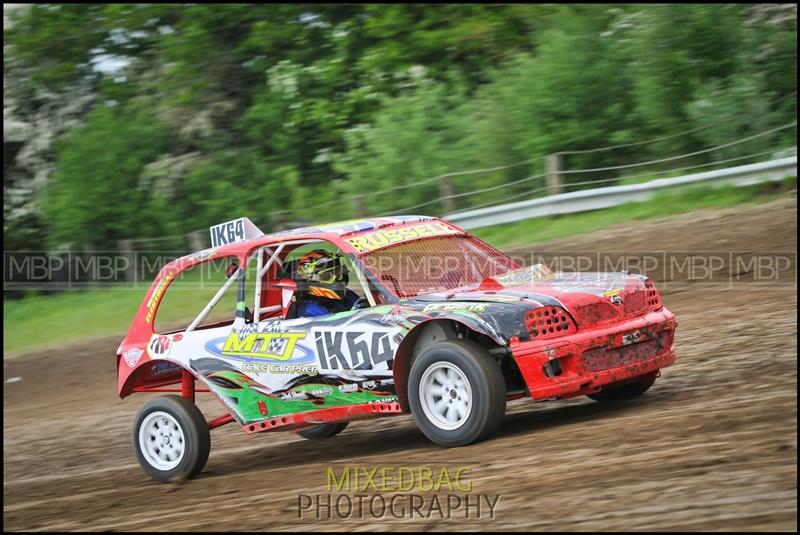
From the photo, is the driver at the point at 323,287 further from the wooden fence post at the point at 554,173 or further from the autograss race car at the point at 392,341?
the wooden fence post at the point at 554,173

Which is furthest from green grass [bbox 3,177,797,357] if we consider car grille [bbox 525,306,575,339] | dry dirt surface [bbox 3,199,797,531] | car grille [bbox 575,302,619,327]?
car grille [bbox 525,306,575,339]

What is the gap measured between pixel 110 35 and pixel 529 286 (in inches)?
909

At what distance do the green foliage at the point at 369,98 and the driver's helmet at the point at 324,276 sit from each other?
1057 cm

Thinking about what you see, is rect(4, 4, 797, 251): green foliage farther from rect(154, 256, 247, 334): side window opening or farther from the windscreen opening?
the windscreen opening

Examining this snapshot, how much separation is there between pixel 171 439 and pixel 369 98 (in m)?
17.1

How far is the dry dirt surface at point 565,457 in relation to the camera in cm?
483

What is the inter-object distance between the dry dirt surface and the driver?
1080 mm

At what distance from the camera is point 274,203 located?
24.4 metres

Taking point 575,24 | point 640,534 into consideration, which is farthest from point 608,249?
point 640,534

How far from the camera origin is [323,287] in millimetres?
7613

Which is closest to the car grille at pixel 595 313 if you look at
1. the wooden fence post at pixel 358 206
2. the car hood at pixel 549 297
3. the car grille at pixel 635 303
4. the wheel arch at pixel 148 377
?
the car hood at pixel 549 297

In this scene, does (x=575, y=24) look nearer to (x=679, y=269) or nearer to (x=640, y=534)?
(x=679, y=269)

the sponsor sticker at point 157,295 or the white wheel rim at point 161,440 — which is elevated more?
the sponsor sticker at point 157,295

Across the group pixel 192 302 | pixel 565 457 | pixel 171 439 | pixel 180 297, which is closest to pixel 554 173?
pixel 192 302
